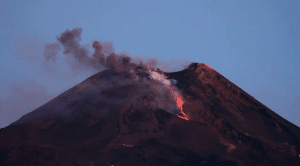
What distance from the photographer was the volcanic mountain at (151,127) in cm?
3644

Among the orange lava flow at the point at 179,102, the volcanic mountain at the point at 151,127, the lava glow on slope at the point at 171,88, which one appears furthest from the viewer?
the lava glow on slope at the point at 171,88

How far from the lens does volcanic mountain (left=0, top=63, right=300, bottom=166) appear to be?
120ft

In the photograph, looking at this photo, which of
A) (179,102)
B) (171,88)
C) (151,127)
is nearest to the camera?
(151,127)

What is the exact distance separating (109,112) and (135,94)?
380 centimetres

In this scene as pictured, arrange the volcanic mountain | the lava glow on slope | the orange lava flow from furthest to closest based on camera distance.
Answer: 1. the lava glow on slope
2. the orange lava flow
3. the volcanic mountain

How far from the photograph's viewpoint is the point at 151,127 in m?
39.5

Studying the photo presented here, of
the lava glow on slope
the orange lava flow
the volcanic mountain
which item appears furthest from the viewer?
the lava glow on slope

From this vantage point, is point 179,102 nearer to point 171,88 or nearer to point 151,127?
point 171,88

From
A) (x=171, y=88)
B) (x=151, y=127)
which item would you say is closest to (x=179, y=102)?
(x=171, y=88)

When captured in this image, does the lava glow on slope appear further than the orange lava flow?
Yes

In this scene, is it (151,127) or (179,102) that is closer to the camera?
(151,127)

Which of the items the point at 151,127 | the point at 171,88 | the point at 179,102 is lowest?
the point at 151,127

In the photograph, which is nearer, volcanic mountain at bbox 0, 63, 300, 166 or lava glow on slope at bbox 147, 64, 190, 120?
volcanic mountain at bbox 0, 63, 300, 166

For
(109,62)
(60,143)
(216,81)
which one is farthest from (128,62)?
(60,143)
